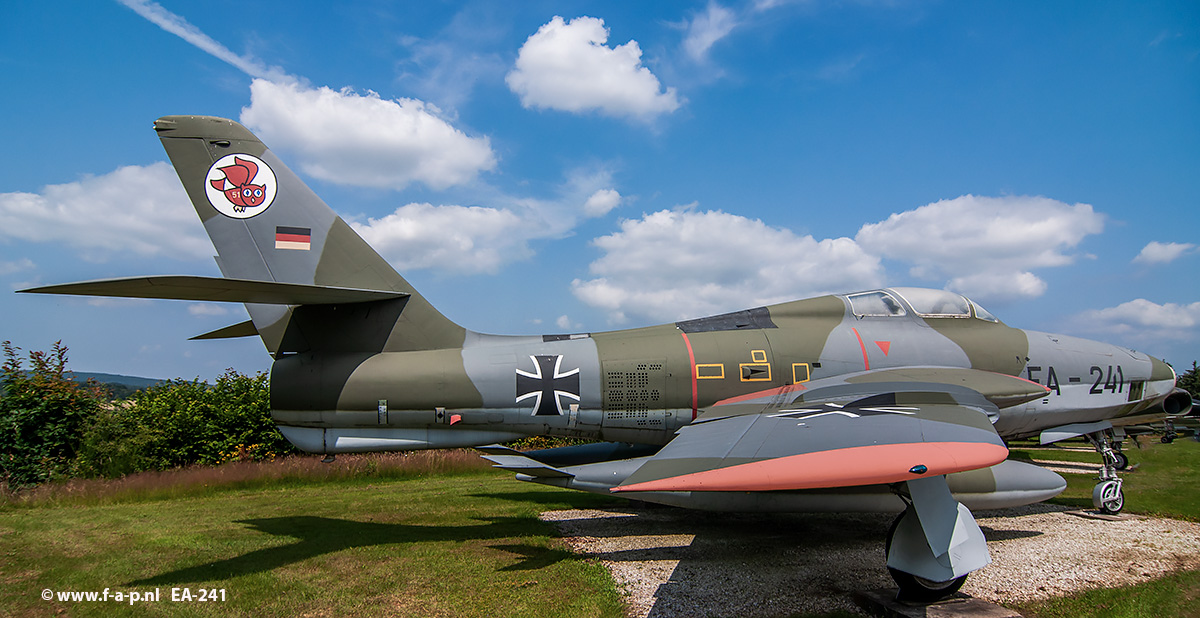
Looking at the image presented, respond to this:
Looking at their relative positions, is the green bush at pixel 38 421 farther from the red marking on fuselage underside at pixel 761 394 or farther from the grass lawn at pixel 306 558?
the red marking on fuselage underside at pixel 761 394

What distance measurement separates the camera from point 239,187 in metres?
6.52

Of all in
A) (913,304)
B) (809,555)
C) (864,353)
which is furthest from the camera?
(913,304)

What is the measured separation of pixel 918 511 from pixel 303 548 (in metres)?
6.19

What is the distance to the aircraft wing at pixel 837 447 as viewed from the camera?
149 inches

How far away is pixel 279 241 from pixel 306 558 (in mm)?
3504

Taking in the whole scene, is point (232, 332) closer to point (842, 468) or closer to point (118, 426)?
point (118, 426)

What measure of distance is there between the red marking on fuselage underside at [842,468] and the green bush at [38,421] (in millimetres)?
11886

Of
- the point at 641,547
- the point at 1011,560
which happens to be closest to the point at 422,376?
the point at 641,547

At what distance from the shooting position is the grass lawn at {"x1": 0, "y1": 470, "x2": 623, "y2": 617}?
4738 mm

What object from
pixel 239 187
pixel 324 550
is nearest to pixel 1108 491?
pixel 324 550

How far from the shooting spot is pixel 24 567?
18.0 ft

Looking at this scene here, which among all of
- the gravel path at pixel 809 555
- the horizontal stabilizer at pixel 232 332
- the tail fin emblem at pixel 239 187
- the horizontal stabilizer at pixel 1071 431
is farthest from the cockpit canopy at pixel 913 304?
the horizontal stabilizer at pixel 232 332

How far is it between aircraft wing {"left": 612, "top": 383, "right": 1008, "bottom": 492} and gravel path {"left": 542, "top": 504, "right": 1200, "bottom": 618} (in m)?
1.40

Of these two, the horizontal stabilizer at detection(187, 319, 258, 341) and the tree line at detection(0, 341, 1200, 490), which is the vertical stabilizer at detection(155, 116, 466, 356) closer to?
the horizontal stabilizer at detection(187, 319, 258, 341)
